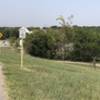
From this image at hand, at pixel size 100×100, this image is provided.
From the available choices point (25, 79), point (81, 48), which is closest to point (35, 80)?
A: point (25, 79)

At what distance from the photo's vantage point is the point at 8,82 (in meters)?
13.6

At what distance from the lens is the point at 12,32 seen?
223ft

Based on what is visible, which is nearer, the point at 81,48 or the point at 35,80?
the point at 35,80

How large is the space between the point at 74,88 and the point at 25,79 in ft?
6.08

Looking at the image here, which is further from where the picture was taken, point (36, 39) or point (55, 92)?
point (36, 39)

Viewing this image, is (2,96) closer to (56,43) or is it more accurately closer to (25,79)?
(25,79)

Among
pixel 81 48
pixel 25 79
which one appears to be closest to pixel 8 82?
pixel 25 79

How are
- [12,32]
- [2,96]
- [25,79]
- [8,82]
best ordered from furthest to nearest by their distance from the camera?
1. [12,32]
2. [25,79]
3. [8,82]
4. [2,96]

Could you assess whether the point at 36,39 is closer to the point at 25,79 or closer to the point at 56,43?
the point at 56,43

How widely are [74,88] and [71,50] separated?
150 ft

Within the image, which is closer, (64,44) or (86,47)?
(86,47)

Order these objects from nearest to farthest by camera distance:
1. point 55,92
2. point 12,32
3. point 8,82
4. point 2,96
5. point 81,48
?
1. point 2,96
2. point 55,92
3. point 8,82
4. point 81,48
5. point 12,32

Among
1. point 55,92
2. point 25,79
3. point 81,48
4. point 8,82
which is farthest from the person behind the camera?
point 81,48

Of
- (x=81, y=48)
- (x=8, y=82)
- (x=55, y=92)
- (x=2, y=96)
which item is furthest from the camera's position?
(x=81, y=48)
